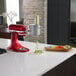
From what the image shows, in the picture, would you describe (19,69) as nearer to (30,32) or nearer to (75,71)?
(30,32)

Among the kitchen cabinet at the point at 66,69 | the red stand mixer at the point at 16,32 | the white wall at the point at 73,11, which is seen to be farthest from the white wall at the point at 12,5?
the kitchen cabinet at the point at 66,69

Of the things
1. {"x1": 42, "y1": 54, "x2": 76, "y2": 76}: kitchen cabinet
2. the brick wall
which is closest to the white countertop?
{"x1": 42, "y1": 54, "x2": 76, "y2": 76}: kitchen cabinet

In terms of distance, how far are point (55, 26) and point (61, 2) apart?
68 cm

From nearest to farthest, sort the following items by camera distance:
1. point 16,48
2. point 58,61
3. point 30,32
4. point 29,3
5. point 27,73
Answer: point 27,73 → point 58,61 → point 30,32 → point 16,48 → point 29,3

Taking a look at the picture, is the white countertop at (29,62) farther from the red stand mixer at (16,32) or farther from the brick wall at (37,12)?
the brick wall at (37,12)

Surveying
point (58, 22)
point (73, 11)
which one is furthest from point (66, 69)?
point (58, 22)

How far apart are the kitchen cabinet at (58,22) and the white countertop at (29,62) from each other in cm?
365

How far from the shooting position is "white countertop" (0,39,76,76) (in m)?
1.38

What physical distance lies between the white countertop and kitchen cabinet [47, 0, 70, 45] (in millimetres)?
3648

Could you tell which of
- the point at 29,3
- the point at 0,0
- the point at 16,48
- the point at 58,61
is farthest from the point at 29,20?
the point at 58,61

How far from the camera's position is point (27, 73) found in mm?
1343

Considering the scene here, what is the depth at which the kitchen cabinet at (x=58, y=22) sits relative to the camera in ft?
18.2

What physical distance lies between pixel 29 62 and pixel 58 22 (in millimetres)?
4174

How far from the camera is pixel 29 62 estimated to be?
1625 mm
